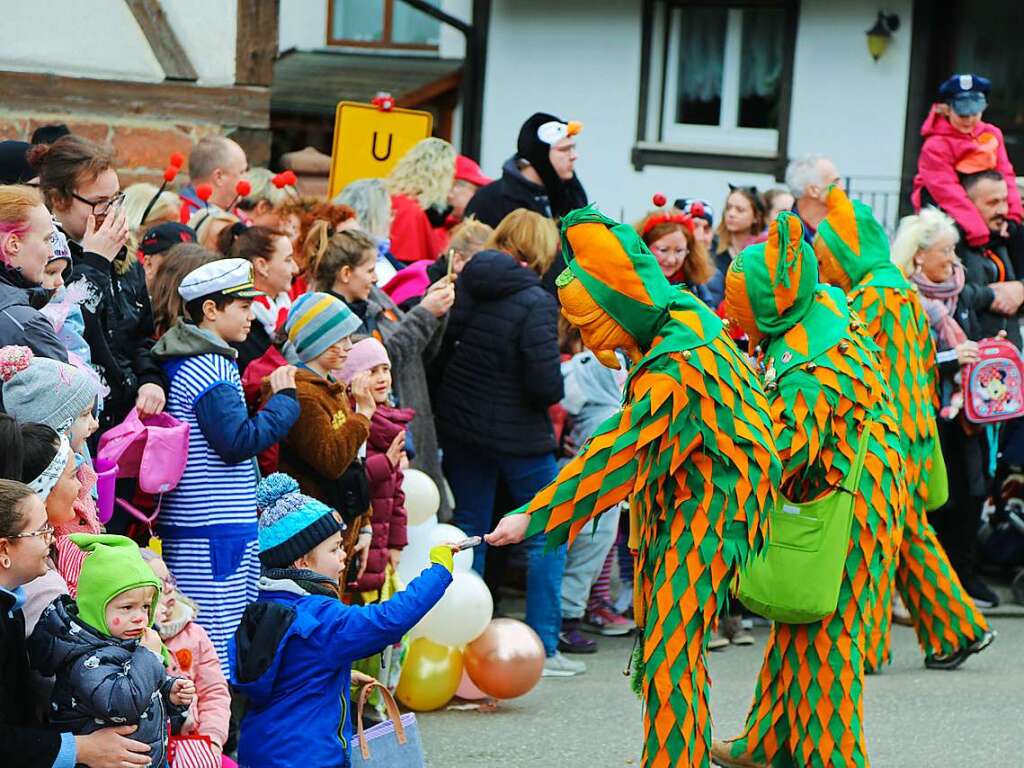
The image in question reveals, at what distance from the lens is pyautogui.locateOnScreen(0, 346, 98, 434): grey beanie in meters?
4.70

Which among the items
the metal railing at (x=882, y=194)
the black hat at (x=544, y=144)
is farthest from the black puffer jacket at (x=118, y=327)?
the metal railing at (x=882, y=194)

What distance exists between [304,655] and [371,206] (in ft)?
13.0

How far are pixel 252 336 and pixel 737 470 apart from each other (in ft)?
8.05

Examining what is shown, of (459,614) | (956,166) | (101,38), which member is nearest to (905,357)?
(459,614)

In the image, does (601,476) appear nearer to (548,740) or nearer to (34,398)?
(34,398)

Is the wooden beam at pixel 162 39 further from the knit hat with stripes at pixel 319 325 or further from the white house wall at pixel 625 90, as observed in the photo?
the white house wall at pixel 625 90

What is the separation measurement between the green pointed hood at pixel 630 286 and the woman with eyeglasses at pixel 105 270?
1704mm

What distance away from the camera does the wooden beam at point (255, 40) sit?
10.2 metres

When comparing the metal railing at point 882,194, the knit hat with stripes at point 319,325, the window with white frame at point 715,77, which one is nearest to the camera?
the knit hat with stripes at point 319,325

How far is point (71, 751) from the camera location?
13.1 ft

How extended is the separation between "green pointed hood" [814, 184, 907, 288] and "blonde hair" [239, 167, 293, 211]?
257 centimetres

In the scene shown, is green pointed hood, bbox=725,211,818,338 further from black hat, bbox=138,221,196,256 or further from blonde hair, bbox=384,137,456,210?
blonde hair, bbox=384,137,456,210

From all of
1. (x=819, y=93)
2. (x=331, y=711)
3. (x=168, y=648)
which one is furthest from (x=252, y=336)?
(x=819, y=93)

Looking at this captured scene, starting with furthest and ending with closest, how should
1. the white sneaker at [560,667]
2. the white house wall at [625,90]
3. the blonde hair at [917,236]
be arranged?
the white house wall at [625,90] → the blonde hair at [917,236] → the white sneaker at [560,667]
